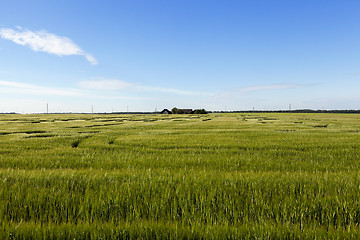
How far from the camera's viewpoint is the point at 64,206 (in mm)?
3705

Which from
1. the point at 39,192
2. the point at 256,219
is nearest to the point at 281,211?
the point at 256,219

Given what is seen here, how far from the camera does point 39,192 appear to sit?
13.5 feet

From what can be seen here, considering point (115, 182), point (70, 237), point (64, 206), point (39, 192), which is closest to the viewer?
point (70, 237)

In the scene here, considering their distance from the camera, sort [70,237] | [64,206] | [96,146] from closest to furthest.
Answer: [70,237] < [64,206] < [96,146]

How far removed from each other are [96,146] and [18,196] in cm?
806

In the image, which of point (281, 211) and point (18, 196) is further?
point (18, 196)

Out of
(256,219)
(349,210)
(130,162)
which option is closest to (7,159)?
(130,162)

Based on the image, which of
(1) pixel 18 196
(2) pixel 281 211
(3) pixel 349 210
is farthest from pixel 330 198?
(1) pixel 18 196

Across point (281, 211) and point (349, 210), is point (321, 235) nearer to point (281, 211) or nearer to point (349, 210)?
point (281, 211)

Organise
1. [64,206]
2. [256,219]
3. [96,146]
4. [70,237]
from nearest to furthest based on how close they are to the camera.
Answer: [70,237]
[256,219]
[64,206]
[96,146]

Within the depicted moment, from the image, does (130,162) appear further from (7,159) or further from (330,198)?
(330,198)

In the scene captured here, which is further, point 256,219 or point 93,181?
point 93,181

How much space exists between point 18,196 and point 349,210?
6.44 metres

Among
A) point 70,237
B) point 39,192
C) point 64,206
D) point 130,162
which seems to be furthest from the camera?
point 130,162
